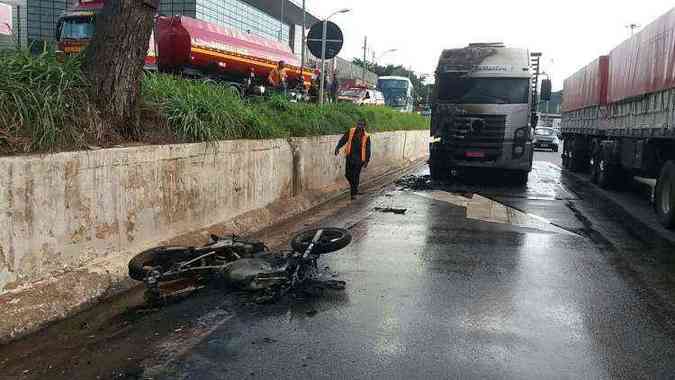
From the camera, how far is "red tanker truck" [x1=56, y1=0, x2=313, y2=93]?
1861cm

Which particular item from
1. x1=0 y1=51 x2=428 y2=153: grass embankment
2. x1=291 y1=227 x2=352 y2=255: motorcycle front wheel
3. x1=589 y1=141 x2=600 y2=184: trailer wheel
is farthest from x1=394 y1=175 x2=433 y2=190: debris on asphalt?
x1=291 y1=227 x2=352 y2=255: motorcycle front wheel

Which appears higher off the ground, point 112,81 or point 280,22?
point 280,22

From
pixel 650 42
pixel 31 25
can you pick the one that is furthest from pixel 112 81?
pixel 31 25

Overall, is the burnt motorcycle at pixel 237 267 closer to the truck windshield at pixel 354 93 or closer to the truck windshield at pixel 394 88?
the truck windshield at pixel 354 93

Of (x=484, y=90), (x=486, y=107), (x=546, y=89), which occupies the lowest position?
(x=486, y=107)

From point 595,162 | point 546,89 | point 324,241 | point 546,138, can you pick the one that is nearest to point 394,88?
point 546,138

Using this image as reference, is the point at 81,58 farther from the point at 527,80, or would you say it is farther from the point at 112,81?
the point at 527,80

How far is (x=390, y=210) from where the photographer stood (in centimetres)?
1084

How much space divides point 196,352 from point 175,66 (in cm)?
1724

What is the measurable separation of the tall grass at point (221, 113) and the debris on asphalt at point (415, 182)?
292cm

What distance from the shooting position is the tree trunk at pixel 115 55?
646cm

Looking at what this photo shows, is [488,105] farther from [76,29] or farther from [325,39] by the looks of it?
[76,29]

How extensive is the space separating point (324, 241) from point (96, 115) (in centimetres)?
268

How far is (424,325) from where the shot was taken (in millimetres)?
4660
